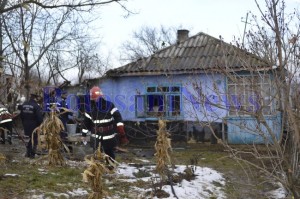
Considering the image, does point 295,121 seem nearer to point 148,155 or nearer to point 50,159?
point 50,159

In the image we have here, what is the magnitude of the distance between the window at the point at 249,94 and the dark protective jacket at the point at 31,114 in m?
6.09

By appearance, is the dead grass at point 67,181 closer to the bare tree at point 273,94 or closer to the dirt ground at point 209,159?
the dirt ground at point 209,159

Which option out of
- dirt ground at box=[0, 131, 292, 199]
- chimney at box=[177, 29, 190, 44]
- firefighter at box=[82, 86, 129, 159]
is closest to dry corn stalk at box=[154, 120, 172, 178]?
firefighter at box=[82, 86, 129, 159]

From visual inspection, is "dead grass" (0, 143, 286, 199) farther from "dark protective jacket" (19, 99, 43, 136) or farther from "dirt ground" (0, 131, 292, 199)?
"dark protective jacket" (19, 99, 43, 136)

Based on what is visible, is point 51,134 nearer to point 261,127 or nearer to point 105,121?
point 105,121

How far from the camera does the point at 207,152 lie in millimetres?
13414

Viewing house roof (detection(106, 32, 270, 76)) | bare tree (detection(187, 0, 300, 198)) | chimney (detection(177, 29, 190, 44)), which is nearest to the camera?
bare tree (detection(187, 0, 300, 198))

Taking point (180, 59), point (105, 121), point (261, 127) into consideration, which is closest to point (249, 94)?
point (261, 127)

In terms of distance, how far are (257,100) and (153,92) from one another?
38.7 feet

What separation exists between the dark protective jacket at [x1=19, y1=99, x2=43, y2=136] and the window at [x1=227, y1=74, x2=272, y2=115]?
20.0 feet

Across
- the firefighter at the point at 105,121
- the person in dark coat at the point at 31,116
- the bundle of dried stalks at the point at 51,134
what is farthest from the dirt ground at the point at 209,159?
the bundle of dried stalks at the point at 51,134

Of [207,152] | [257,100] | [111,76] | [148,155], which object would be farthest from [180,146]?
[257,100]

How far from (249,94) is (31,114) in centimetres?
640

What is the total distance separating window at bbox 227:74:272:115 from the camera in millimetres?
4320
